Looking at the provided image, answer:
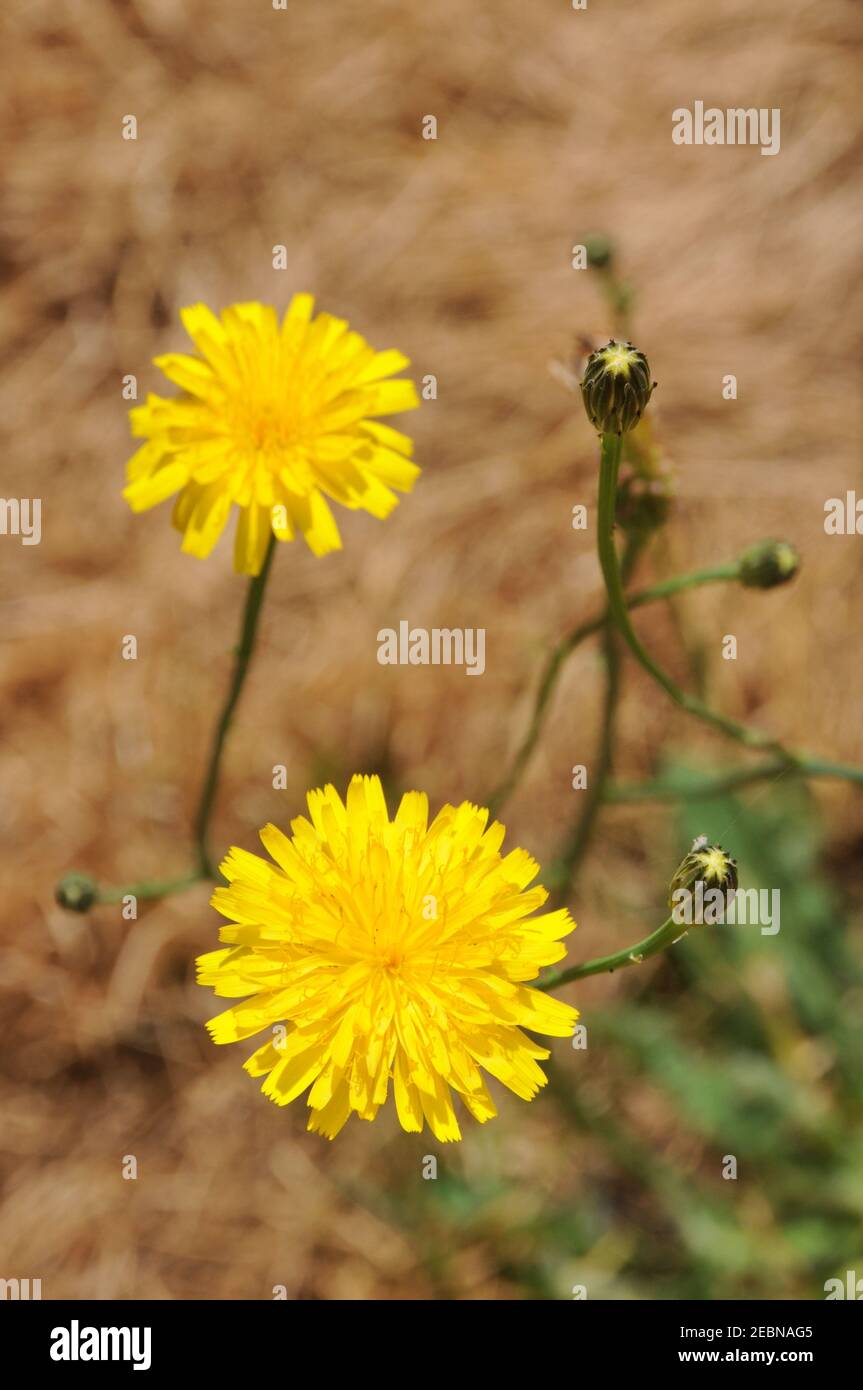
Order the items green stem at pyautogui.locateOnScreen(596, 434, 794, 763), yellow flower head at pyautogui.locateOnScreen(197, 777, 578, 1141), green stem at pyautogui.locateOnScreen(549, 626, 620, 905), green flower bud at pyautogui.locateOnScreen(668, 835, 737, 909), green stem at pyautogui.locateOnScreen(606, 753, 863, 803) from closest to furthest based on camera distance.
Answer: green flower bud at pyautogui.locateOnScreen(668, 835, 737, 909)
green stem at pyautogui.locateOnScreen(596, 434, 794, 763)
yellow flower head at pyautogui.locateOnScreen(197, 777, 578, 1141)
green stem at pyautogui.locateOnScreen(606, 753, 863, 803)
green stem at pyautogui.locateOnScreen(549, 626, 620, 905)

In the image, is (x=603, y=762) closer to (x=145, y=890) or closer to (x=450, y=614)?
(x=145, y=890)

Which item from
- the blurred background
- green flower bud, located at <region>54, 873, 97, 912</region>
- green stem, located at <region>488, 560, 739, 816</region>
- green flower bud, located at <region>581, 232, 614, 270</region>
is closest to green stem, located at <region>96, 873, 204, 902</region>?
green flower bud, located at <region>54, 873, 97, 912</region>

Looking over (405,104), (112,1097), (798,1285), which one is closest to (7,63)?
(405,104)

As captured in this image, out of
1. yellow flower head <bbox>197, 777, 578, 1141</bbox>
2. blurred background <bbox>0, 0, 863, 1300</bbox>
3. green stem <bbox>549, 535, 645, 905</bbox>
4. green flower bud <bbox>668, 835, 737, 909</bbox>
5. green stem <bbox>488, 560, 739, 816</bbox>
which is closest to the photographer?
green flower bud <bbox>668, 835, 737, 909</bbox>

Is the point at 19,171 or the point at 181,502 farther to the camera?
the point at 19,171

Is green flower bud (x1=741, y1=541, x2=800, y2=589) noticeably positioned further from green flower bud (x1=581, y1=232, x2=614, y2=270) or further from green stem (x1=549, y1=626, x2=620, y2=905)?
green flower bud (x1=581, y1=232, x2=614, y2=270)

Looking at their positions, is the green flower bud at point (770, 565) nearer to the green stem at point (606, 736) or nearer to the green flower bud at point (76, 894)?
the green stem at point (606, 736)

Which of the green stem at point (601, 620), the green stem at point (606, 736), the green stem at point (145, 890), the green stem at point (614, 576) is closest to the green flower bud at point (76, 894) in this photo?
the green stem at point (145, 890)

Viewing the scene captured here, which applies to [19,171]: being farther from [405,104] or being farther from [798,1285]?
[798,1285]
